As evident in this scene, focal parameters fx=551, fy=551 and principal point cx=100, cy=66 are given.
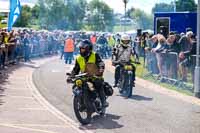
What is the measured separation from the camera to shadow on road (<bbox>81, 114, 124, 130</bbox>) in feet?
35.7

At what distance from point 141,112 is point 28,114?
2582 mm

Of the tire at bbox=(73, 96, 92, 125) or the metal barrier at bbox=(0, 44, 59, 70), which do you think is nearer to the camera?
the tire at bbox=(73, 96, 92, 125)

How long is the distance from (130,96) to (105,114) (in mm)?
3226

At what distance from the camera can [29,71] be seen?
24.8 metres

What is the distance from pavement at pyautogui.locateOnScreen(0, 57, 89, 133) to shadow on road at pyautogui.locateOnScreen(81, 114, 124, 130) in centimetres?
35

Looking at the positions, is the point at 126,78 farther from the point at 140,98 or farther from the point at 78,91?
the point at 78,91

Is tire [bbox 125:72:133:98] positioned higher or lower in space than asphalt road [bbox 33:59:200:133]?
higher

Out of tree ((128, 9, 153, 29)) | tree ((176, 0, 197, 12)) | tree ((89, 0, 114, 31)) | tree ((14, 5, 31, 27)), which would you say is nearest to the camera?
tree ((176, 0, 197, 12))

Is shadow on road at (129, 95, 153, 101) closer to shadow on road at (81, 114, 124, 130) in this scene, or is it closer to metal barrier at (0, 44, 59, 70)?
shadow on road at (81, 114, 124, 130)

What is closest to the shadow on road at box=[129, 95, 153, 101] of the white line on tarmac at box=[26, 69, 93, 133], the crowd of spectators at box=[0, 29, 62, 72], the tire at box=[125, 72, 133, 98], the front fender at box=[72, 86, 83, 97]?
the tire at box=[125, 72, 133, 98]

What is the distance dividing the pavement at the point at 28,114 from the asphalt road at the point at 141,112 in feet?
1.00

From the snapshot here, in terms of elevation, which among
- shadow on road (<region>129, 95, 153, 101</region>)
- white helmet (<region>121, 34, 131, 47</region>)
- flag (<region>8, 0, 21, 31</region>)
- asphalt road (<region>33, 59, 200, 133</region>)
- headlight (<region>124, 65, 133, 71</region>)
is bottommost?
shadow on road (<region>129, 95, 153, 101</region>)

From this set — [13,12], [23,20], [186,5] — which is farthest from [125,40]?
[23,20]

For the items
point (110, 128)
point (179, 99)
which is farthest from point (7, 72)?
point (110, 128)
